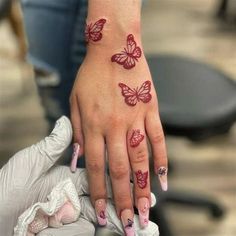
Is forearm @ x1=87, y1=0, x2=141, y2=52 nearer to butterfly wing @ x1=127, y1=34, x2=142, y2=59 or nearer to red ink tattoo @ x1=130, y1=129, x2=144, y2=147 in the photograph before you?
butterfly wing @ x1=127, y1=34, x2=142, y2=59

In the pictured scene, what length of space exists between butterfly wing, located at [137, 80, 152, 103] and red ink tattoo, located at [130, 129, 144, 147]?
0.05 meters

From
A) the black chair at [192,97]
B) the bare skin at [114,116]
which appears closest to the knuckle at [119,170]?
the bare skin at [114,116]

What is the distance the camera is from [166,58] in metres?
1.27

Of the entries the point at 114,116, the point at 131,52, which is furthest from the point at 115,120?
the point at 131,52

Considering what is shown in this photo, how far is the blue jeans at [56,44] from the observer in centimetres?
99

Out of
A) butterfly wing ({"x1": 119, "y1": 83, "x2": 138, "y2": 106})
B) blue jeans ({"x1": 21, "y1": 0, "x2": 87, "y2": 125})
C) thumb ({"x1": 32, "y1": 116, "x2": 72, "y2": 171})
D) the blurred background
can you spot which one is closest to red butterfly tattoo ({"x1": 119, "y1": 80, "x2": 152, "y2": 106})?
butterfly wing ({"x1": 119, "y1": 83, "x2": 138, "y2": 106})

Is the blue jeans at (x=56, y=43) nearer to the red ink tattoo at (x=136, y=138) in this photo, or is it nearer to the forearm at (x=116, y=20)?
the forearm at (x=116, y=20)

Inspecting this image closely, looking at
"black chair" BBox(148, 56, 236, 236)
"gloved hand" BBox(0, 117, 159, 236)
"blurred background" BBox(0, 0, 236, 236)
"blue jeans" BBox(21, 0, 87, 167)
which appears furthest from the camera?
"blurred background" BBox(0, 0, 236, 236)

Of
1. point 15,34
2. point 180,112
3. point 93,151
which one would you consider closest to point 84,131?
point 93,151

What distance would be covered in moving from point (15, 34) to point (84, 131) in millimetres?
1403

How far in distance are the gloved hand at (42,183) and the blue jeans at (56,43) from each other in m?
0.30

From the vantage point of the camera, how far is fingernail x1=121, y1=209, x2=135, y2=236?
0.71 m

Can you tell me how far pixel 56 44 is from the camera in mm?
1058

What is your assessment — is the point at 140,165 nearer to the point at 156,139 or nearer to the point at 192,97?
the point at 156,139
